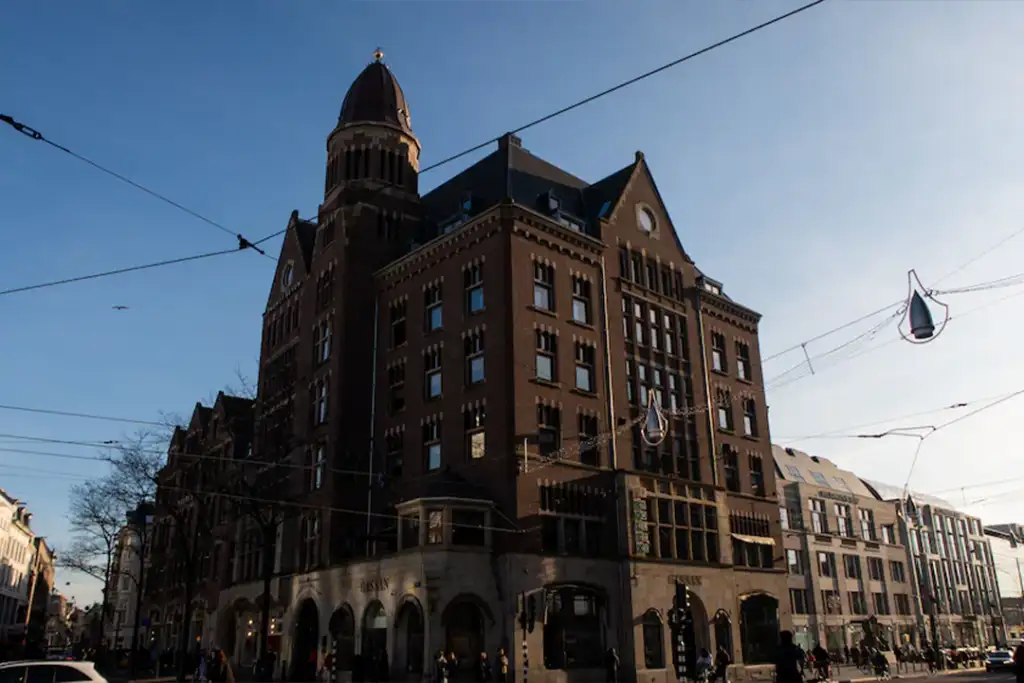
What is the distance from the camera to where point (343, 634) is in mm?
43188

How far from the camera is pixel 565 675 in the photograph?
122 feet

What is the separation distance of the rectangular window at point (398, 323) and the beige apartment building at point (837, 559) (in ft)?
123

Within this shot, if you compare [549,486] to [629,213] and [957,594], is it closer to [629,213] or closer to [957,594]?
[629,213]

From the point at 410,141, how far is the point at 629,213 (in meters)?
15.4

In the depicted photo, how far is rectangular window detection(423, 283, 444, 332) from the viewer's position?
1805 inches

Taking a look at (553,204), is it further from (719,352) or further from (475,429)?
(719,352)

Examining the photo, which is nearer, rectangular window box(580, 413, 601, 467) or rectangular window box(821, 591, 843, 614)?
rectangular window box(580, 413, 601, 467)

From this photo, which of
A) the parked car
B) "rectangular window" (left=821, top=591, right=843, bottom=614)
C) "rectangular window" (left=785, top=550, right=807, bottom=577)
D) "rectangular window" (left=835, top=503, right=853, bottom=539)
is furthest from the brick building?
"rectangular window" (left=835, top=503, right=853, bottom=539)

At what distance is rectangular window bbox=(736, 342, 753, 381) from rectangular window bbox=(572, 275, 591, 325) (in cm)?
1581

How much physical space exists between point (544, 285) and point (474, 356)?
5.31 meters

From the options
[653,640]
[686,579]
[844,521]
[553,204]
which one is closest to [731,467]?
[686,579]

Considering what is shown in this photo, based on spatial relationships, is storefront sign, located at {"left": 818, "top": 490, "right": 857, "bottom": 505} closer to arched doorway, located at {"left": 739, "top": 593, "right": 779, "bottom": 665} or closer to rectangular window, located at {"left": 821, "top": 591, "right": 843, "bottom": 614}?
rectangular window, located at {"left": 821, "top": 591, "right": 843, "bottom": 614}

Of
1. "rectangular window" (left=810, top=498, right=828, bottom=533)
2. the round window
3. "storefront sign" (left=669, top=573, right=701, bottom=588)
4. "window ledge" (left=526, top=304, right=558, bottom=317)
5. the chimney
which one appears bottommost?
"storefront sign" (left=669, top=573, right=701, bottom=588)

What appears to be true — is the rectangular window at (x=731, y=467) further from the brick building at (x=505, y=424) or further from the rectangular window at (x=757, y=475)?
the rectangular window at (x=757, y=475)
